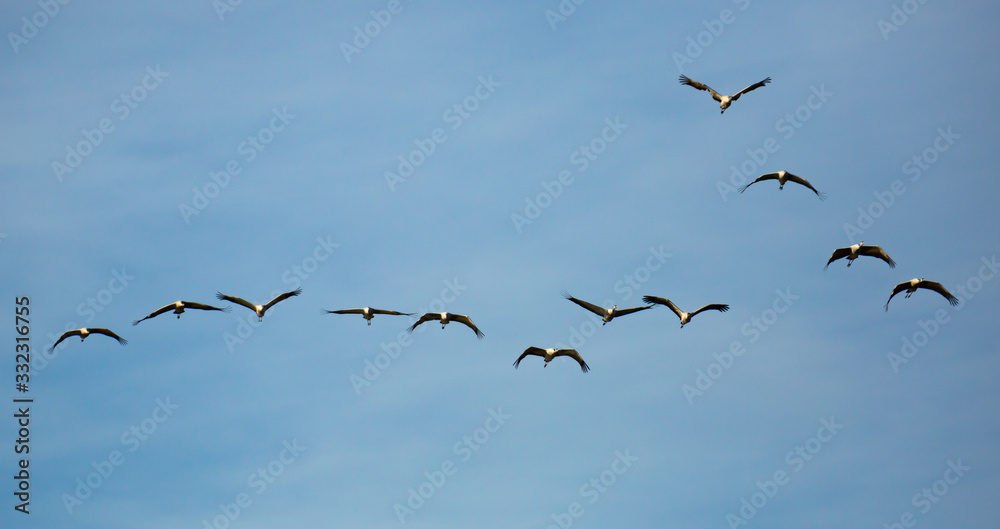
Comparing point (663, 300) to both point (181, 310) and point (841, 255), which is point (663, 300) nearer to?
point (841, 255)

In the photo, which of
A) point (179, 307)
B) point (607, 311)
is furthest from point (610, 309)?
point (179, 307)

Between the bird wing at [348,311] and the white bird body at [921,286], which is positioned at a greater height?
the white bird body at [921,286]

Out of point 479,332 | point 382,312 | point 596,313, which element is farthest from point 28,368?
point 596,313

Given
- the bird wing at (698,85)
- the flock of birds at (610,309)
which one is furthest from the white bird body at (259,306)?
the bird wing at (698,85)

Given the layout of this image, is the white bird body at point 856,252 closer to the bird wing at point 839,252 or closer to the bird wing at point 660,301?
the bird wing at point 839,252

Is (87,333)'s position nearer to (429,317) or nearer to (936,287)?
(429,317)

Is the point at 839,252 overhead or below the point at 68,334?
overhead

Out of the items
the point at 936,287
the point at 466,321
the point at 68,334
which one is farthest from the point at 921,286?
the point at 68,334

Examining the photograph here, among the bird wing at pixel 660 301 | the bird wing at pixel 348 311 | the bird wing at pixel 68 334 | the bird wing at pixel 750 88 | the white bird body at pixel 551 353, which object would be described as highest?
the bird wing at pixel 750 88

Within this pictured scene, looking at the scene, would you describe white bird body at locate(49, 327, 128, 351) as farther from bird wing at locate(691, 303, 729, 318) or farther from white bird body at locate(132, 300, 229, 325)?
bird wing at locate(691, 303, 729, 318)

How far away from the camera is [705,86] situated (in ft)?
259

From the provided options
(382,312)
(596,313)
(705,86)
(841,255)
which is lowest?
(382,312)

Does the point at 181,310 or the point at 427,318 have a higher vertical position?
the point at 427,318

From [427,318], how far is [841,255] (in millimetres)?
23973
